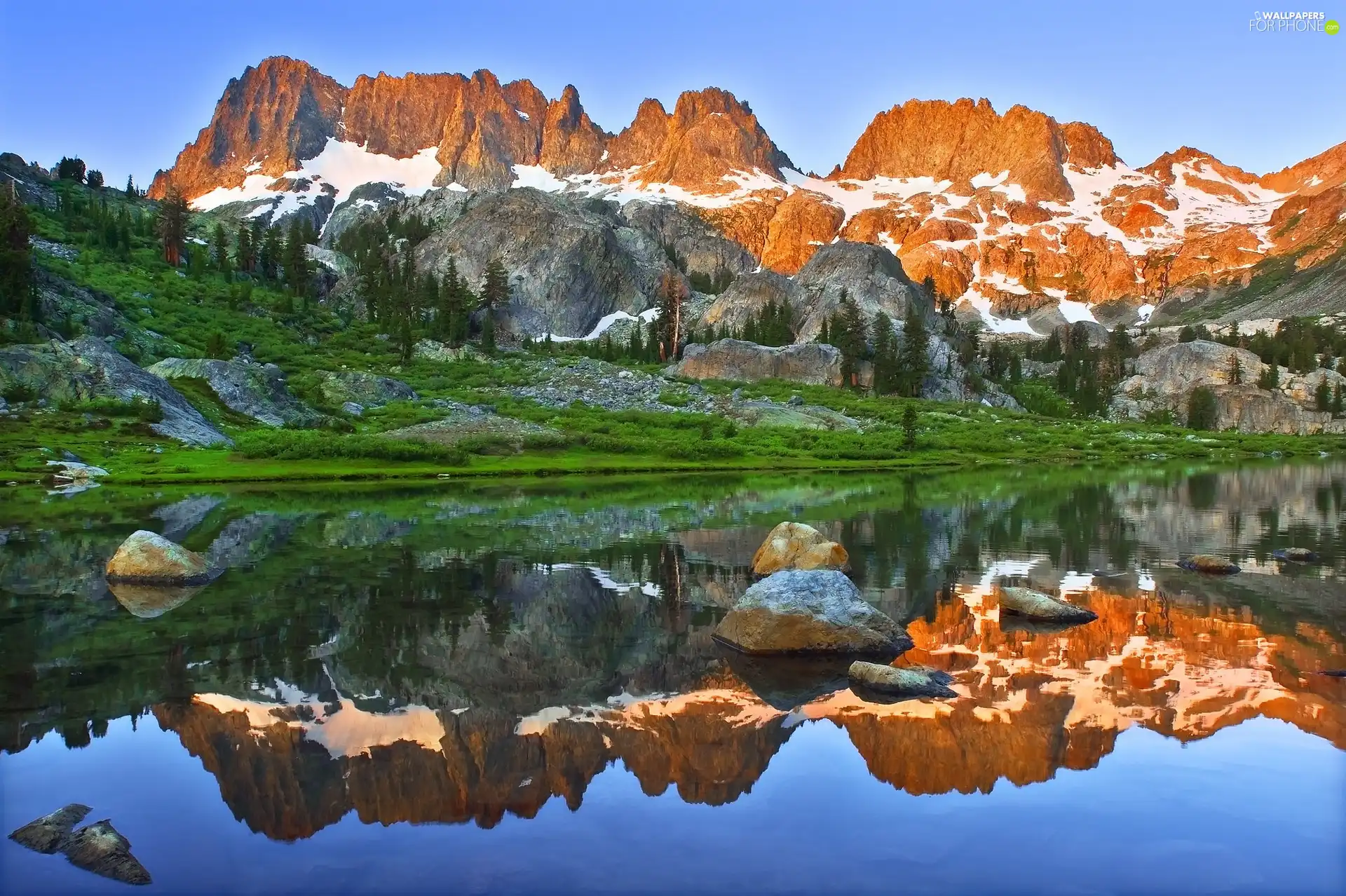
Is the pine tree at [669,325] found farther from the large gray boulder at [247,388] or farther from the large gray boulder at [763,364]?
the large gray boulder at [247,388]

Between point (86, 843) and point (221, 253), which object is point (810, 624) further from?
point (221, 253)

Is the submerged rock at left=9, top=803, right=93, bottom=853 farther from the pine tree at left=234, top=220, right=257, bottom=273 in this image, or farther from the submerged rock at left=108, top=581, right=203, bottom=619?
the pine tree at left=234, top=220, right=257, bottom=273

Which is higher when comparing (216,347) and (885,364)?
(885,364)

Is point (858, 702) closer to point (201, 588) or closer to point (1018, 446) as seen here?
point (201, 588)

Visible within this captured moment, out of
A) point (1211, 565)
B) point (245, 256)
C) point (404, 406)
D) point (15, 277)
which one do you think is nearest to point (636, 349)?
point (245, 256)

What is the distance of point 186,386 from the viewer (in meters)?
99.1

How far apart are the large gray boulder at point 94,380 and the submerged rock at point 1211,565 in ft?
247

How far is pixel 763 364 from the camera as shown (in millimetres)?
168625

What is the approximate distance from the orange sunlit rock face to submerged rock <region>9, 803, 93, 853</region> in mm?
1874

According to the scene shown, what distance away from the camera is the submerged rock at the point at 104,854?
35.9ft

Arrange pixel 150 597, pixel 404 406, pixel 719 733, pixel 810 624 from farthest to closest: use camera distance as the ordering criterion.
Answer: pixel 404 406 < pixel 150 597 < pixel 810 624 < pixel 719 733

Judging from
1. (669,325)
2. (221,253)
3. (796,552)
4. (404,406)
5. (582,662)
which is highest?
(221,253)

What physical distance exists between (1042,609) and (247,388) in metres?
97.0

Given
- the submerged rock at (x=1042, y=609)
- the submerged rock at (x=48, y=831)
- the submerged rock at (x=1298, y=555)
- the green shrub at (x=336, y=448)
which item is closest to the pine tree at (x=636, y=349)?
the green shrub at (x=336, y=448)
